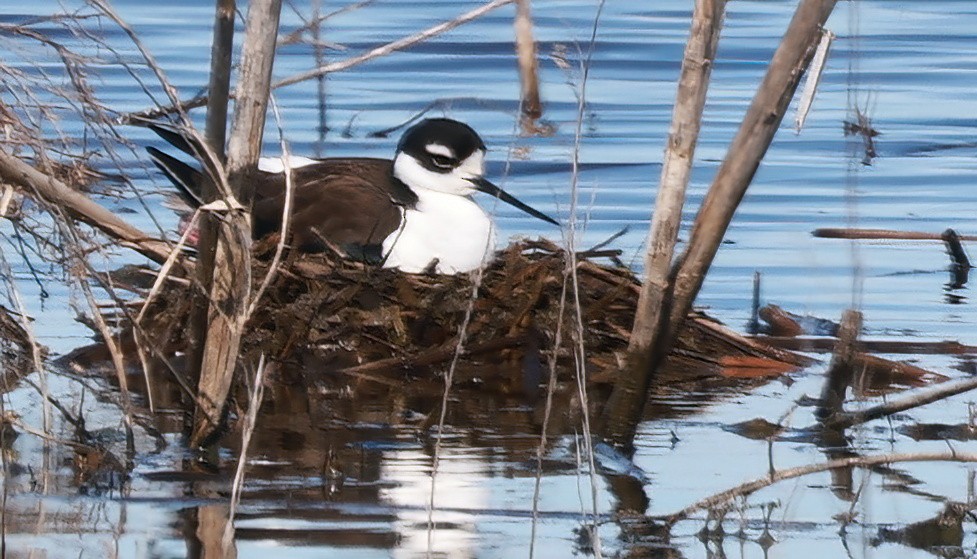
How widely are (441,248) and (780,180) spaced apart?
158 inches

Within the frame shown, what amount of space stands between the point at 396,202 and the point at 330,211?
0.31 meters

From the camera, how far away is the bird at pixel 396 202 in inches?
306

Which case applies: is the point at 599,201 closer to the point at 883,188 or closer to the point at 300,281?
the point at 883,188

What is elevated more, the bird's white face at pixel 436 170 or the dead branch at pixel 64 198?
the bird's white face at pixel 436 170

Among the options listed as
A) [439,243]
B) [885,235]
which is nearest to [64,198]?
[439,243]

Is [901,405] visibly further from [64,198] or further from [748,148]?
[64,198]

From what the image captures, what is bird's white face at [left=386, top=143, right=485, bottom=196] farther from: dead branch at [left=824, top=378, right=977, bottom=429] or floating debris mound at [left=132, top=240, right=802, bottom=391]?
dead branch at [left=824, top=378, right=977, bottom=429]

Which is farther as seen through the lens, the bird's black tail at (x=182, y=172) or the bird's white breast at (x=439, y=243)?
the bird's white breast at (x=439, y=243)

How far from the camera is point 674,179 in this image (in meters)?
5.42

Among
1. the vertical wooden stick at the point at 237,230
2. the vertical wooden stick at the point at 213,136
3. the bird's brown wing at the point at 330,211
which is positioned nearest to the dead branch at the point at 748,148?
the vertical wooden stick at the point at 237,230

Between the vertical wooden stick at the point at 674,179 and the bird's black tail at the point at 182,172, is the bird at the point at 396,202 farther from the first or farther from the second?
the vertical wooden stick at the point at 674,179

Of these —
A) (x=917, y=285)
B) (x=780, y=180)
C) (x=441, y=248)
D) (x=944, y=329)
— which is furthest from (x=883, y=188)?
(x=441, y=248)

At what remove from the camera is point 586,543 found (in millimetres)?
5109

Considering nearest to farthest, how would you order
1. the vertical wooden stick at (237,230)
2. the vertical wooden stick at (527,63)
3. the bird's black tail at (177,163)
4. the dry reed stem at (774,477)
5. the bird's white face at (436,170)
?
the dry reed stem at (774,477) → the vertical wooden stick at (237,230) → the bird's black tail at (177,163) → the bird's white face at (436,170) → the vertical wooden stick at (527,63)
